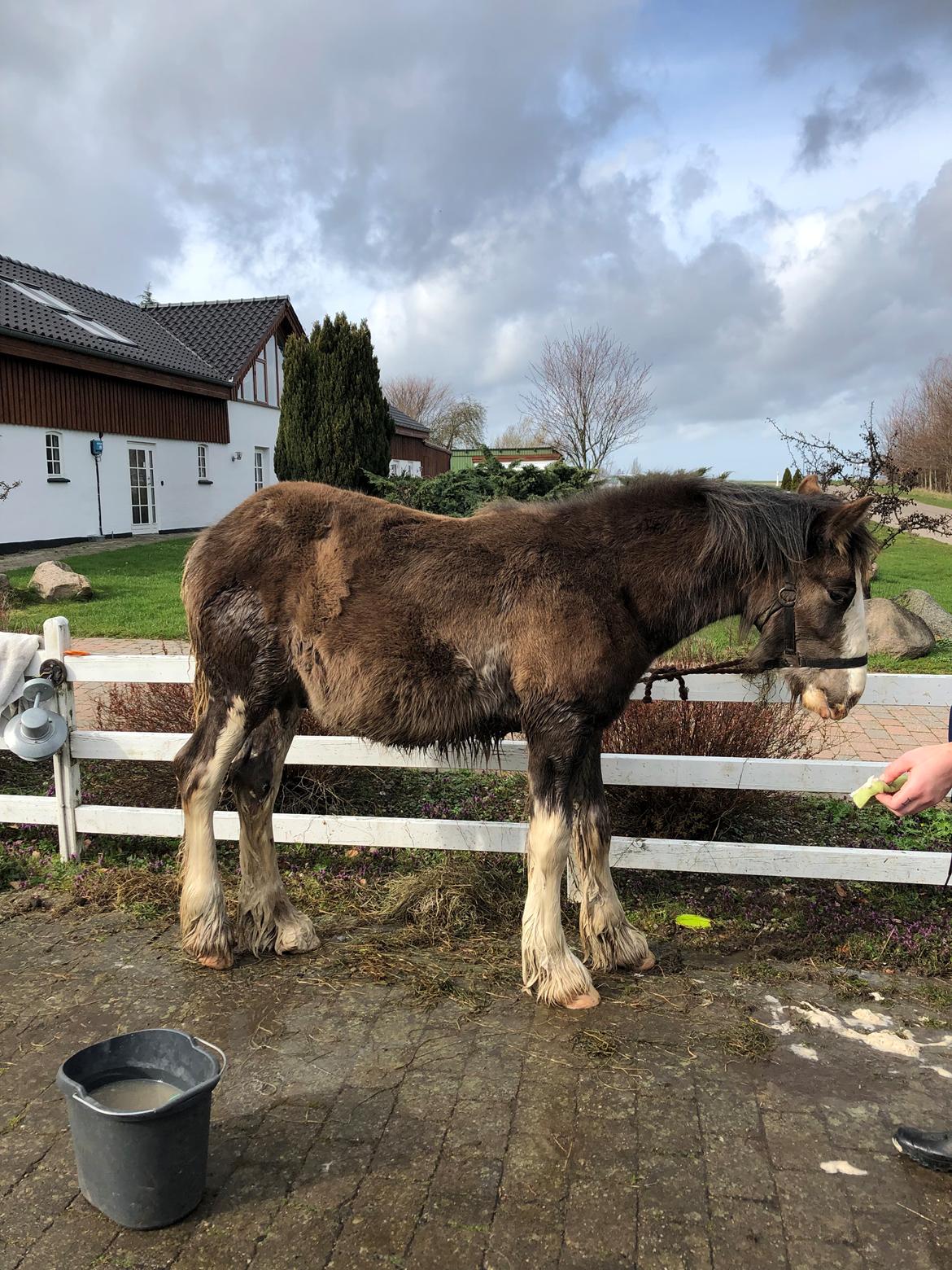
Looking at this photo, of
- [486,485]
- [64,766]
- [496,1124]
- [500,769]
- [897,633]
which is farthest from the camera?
[897,633]

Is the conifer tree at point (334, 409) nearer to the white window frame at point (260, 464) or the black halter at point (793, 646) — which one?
the white window frame at point (260, 464)

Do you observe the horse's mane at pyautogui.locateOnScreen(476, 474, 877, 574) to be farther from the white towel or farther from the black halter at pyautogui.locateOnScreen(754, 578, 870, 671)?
the white towel

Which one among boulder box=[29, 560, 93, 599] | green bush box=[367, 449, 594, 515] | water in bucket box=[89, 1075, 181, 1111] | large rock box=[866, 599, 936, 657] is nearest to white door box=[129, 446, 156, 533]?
boulder box=[29, 560, 93, 599]


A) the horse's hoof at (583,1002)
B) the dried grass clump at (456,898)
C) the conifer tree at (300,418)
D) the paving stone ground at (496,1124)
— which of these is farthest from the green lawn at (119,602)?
the horse's hoof at (583,1002)

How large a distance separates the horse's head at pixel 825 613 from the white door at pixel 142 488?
22.8 meters

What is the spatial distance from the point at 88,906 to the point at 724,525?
3443mm

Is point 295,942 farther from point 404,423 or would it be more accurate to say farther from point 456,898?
point 404,423

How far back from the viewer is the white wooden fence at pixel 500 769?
397 centimetres

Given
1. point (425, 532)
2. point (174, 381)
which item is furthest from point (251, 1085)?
point (174, 381)

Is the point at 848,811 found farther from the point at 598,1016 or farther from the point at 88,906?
the point at 88,906

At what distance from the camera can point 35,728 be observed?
4289 millimetres

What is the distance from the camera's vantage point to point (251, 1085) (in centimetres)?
288

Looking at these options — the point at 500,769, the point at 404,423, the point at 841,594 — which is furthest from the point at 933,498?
the point at 841,594

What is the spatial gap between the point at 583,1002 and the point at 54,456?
20.8 meters
